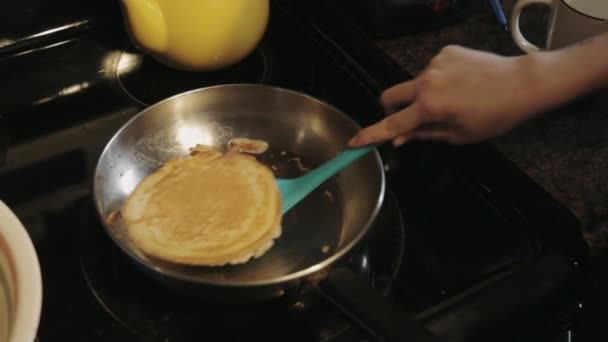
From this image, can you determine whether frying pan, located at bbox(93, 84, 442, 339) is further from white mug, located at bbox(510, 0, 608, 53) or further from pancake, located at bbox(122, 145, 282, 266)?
white mug, located at bbox(510, 0, 608, 53)

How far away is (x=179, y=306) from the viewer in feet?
1.66

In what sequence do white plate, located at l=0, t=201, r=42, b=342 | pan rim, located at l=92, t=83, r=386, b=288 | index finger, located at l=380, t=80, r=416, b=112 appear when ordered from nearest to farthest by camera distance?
1. white plate, located at l=0, t=201, r=42, b=342
2. pan rim, located at l=92, t=83, r=386, b=288
3. index finger, located at l=380, t=80, r=416, b=112

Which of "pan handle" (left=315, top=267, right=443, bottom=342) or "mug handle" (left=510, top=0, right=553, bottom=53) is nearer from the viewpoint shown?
"pan handle" (left=315, top=267, right=443, bottom=342)

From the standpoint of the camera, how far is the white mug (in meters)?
0.59

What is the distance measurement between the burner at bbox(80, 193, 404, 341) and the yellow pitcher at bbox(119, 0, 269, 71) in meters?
0.23

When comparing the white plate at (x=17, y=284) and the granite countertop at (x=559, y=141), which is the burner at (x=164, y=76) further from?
the white plate at (x=17, y=284)

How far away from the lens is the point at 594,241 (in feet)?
1.68

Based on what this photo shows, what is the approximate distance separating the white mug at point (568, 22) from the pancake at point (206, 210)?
310mm

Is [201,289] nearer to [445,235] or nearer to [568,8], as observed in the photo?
[445,235]

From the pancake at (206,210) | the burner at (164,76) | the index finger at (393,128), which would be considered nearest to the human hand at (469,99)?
the index finger at (393,128)

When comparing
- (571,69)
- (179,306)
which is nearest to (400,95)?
(571,69)

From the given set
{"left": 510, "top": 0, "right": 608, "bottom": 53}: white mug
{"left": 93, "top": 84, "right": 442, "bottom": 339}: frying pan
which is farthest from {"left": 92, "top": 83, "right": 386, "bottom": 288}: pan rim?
{"left": 510, "top": 0, "right": 608, "bottom": 53}: white mug

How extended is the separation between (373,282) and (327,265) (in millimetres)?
79

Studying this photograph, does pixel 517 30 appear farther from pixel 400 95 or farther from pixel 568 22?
pixel 400 95
